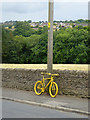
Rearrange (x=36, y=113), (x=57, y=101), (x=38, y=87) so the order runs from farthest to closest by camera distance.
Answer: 1. (x=38, y=87)
2. (x=57, y=101)
3. (x=36, y=113)

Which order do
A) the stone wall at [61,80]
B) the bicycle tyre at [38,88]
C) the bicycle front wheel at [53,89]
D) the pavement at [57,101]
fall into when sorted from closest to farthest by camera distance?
the pavement at [57,101], the stone wall at [61,80], the bicycle front wheel at [53,89], the bicycle tyre at [38,88]

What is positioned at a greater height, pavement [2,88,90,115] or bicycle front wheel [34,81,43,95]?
bicycle front wheel [34,81,43,95]

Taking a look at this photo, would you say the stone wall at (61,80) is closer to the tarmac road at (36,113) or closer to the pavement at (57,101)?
the pavement at (57,101)

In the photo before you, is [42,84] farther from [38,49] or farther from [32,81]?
[38,49]

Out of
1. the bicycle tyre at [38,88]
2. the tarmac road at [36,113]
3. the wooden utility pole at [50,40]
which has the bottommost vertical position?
the tarmac road at [36,113]

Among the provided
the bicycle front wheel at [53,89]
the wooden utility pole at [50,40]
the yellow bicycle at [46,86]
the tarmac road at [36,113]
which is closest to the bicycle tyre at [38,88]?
the yellow bicycle at [46,86]

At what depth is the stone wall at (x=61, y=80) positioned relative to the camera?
11.3 metres

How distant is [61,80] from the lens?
39.5 feet

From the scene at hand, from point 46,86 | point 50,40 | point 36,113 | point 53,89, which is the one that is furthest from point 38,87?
point 36,113

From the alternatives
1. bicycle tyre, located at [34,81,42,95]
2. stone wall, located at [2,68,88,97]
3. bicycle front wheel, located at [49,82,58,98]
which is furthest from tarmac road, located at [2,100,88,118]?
bicycle tyre, located at [34,81,42,95]

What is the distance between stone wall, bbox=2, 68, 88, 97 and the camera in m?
11.3

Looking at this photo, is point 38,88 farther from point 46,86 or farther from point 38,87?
point 46,86

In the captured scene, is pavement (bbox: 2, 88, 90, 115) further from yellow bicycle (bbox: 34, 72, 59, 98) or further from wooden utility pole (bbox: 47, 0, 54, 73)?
wooden utility pole (bbox: 47, 0, 54, 73)

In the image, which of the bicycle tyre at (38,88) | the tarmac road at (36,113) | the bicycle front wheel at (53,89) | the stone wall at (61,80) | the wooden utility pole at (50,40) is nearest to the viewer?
the tarmac road at (36,113)
